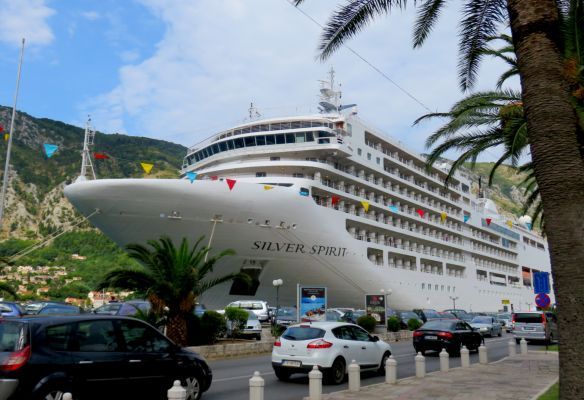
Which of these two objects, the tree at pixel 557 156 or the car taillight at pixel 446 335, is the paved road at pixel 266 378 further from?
the tree at pixel 557 156

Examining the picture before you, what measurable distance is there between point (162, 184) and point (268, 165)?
25.7 feet

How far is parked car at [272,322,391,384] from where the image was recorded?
10.8 metres

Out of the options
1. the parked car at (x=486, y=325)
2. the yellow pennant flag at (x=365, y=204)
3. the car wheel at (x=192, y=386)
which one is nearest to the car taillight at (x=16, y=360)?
the car wheel at (x=192, y=386)

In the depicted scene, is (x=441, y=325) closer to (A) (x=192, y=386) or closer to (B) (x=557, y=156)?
(A) (x=192, y=386)

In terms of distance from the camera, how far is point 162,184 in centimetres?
2480

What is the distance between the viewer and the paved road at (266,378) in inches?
374

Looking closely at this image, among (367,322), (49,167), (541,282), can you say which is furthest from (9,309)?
(49,167)

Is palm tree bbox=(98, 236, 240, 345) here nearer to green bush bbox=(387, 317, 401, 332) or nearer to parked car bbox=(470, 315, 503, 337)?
green bush bbox=(387, 317, 401, 332)

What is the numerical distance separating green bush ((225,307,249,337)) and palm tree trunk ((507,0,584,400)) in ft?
47.8

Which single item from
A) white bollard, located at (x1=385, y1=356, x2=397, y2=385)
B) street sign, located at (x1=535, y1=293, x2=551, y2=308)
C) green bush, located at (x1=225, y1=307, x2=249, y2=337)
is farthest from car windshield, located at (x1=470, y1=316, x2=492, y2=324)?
white bollard, located at (x1=385, y1=356, x2=397, y2=385)

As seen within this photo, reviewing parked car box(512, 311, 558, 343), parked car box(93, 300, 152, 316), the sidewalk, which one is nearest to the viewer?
the sidewalk

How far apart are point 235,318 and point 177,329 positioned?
430 centimetres

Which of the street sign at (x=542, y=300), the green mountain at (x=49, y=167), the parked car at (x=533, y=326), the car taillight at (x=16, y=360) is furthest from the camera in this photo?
the green mountain at (x=49, y=167)

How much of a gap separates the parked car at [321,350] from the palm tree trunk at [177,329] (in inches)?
181
